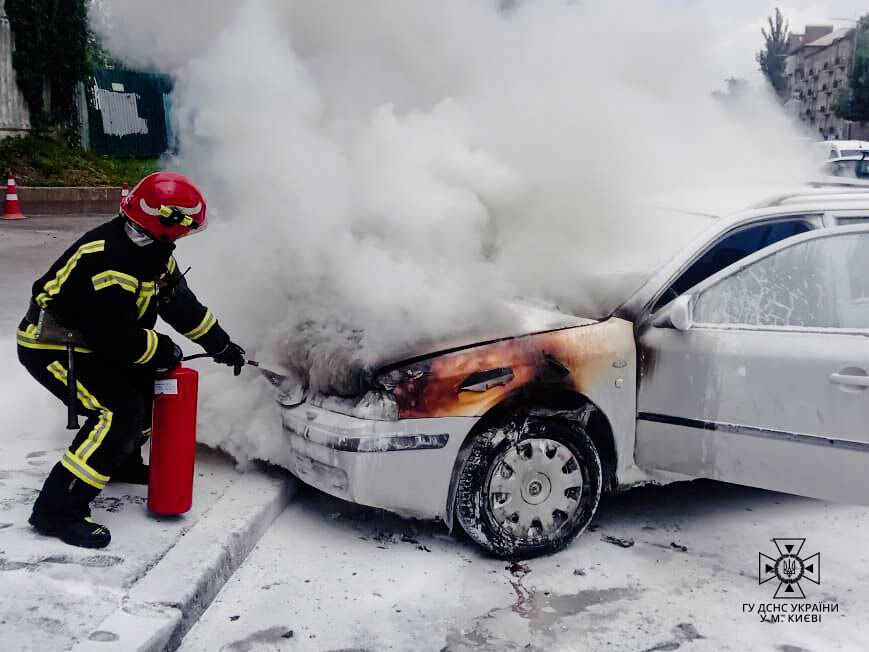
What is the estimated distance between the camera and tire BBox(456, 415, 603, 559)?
3650mm

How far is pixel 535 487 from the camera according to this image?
12.3 ft

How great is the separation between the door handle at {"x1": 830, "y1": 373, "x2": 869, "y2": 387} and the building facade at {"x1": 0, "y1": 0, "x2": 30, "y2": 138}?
16998mm

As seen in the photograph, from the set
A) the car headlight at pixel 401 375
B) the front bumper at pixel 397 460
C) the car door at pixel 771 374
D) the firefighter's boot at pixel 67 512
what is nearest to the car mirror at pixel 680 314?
the car door at pixel 771 374

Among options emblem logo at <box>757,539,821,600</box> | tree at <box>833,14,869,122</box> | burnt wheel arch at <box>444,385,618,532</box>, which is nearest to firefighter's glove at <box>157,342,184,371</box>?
burnt wheel arch at <box>444,385,618,532</box>

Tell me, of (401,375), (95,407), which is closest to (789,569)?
(401,375)

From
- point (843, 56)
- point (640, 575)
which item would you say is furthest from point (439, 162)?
point (843, 56)

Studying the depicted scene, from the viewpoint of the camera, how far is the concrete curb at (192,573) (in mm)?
2871

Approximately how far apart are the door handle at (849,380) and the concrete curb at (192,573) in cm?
251

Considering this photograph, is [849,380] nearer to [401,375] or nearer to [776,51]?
[401,375]

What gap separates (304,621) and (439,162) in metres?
2.38

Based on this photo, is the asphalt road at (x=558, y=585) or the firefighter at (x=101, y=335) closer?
the asphalt road at (x=558, y=585)

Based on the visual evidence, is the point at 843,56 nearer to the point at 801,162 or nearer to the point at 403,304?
the point at 801,162

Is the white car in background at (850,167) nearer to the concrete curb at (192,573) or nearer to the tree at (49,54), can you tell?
the concrete curb at (192,573)

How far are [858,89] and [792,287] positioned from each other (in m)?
36.0
